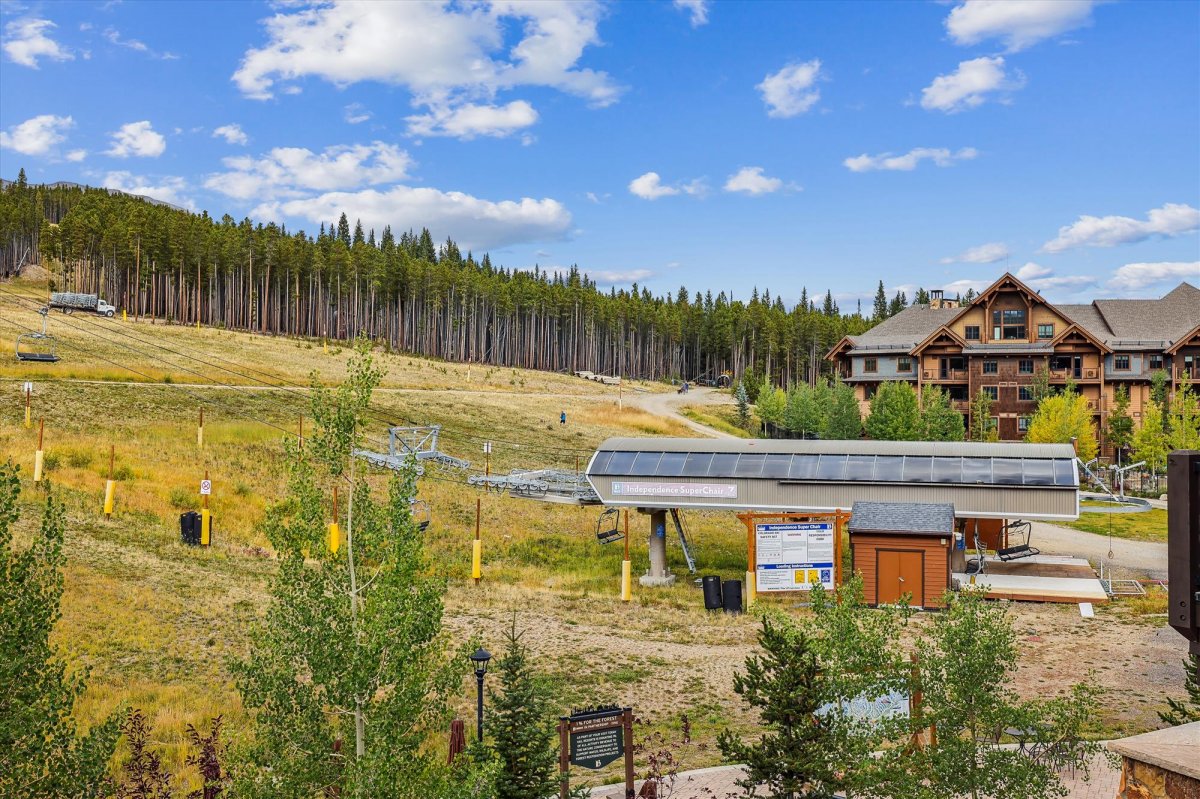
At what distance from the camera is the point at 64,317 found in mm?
91500

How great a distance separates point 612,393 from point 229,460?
69.6 m

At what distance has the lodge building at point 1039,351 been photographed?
222 ft

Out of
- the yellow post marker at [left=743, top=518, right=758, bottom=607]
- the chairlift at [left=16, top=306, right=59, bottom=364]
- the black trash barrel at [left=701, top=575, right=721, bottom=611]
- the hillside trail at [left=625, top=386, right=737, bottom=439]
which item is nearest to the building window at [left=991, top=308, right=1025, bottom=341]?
the hillside trail at [left=625, top=386, right=737, bottom=439]

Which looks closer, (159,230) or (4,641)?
(4,641)

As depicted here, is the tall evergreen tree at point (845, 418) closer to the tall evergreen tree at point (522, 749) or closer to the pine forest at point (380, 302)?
the pine forest at point (380, 302)

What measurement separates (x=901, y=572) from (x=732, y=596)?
20.7 ft

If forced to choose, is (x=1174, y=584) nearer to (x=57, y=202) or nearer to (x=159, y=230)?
(x=159, y=230)

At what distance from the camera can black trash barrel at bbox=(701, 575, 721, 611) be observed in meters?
28.8

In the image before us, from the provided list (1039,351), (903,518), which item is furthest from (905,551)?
(1039,351)

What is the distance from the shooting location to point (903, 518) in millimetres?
29891

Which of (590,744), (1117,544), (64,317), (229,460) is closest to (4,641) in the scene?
(590,744)

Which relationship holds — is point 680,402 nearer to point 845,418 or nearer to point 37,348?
point 845,418

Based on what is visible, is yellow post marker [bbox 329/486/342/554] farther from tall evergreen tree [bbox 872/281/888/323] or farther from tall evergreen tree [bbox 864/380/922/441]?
tall evergreen tree [bbox 872/281/888/323]

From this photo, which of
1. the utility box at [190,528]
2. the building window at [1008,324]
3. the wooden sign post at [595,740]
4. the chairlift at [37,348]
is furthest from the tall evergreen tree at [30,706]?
the building window at [1008,324]
